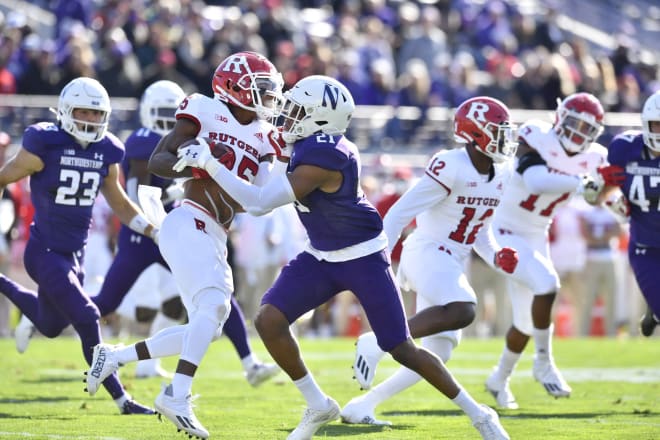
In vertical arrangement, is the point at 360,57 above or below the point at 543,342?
below

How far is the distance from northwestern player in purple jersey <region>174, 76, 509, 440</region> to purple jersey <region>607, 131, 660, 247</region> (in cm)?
233

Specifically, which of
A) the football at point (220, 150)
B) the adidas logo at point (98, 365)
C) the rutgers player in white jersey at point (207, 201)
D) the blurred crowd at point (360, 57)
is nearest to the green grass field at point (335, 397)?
the adidas logo at point (98, 365)

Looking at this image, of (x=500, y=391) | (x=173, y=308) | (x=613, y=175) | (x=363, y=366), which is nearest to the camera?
(x=363, y=366)

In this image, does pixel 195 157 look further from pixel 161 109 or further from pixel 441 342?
pixel 161 109

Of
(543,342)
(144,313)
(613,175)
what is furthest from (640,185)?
(144,313)

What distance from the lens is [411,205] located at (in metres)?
7.42

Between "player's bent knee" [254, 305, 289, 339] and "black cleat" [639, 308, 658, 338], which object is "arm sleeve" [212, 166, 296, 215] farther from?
"black cleat" [639, 308, 658, 338]

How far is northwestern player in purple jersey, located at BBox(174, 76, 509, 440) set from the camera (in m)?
6.22

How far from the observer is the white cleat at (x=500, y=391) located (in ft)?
28.0

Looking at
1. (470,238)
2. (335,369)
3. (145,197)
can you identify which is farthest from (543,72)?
(145,197)

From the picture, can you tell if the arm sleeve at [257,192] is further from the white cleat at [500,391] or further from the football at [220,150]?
the white cleat at [500,391]

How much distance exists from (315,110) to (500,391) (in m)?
2.98

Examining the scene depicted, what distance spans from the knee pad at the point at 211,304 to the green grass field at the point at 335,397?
67cm

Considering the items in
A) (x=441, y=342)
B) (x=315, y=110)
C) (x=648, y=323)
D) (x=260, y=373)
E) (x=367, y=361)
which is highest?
(x=315, y=110)
